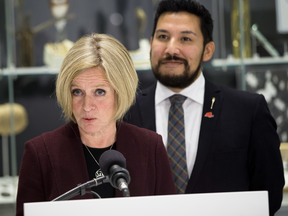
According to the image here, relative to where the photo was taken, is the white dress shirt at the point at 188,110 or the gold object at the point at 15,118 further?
the gold object at the point at 15,118

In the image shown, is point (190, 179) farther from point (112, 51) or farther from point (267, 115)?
point (112, 51)

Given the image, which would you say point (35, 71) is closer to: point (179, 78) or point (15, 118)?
point (15, 118)

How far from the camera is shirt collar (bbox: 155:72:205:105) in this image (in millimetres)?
1875

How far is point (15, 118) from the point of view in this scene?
2.54m

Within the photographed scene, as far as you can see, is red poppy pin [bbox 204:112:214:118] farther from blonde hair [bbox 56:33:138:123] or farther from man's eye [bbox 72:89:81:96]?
man's eye [bbox 72:89:81:96]

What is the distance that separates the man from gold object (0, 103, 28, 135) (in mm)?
921

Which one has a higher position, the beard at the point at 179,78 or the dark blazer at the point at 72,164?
the beard at the point at 179,78

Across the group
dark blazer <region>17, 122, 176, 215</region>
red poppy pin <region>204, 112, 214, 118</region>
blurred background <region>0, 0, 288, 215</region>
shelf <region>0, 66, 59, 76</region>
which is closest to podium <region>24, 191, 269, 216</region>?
dark blazer <region>17, 122, 176, 215</region>

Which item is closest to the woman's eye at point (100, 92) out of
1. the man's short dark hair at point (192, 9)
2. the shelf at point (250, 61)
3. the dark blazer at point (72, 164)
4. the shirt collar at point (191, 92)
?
the dark blazer at point (72, 164)

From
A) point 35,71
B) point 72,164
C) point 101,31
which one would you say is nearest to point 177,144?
point 72,164

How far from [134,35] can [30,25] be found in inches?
30.2

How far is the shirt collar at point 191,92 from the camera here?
188 centimetres

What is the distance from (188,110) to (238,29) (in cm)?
92

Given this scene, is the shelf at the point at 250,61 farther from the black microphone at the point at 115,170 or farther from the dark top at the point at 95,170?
the black microphone at the point at 115,170
